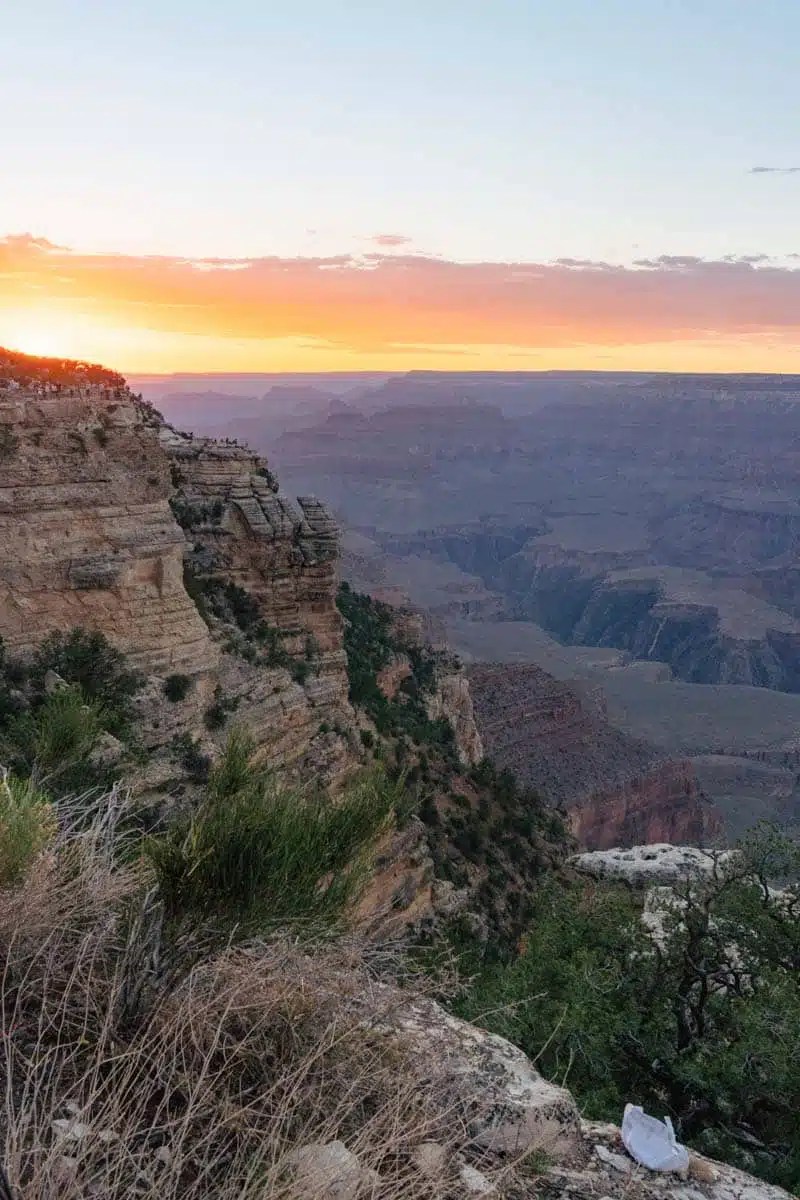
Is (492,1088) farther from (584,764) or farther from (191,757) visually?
(584,764)

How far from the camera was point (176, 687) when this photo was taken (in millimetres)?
13711

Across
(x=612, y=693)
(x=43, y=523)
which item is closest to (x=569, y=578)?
(x=612, y=693)

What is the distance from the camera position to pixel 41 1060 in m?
3.21

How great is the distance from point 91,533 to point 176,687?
281 centimetres

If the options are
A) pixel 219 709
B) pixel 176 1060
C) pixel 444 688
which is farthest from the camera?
pixel 444 688

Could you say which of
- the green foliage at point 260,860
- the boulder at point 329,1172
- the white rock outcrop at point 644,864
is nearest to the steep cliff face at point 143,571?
the white rock outcrop at point 644,864

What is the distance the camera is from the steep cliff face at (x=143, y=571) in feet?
41.5

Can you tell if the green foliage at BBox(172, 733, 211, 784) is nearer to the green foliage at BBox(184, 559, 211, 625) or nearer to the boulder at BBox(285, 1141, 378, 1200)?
the green foliage at BBox(184, 559, 211, 625)

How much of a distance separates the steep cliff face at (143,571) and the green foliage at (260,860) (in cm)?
695

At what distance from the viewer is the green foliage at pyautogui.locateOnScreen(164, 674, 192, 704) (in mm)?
13570

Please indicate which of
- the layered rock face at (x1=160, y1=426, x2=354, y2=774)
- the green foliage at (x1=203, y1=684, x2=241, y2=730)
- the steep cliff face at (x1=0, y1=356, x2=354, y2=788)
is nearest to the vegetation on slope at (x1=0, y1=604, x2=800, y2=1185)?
the steep cliff face at (x1=0, y1=356, x2=354, y2=788)

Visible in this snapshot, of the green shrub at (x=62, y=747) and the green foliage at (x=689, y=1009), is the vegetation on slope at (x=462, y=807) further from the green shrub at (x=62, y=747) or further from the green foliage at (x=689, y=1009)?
the green shrub at (x=62, y=747)

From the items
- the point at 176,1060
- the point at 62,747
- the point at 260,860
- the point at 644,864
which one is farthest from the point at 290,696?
the point at 176,1060

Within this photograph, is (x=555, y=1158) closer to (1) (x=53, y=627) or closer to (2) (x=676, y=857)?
(1) (x=53, y=627)
